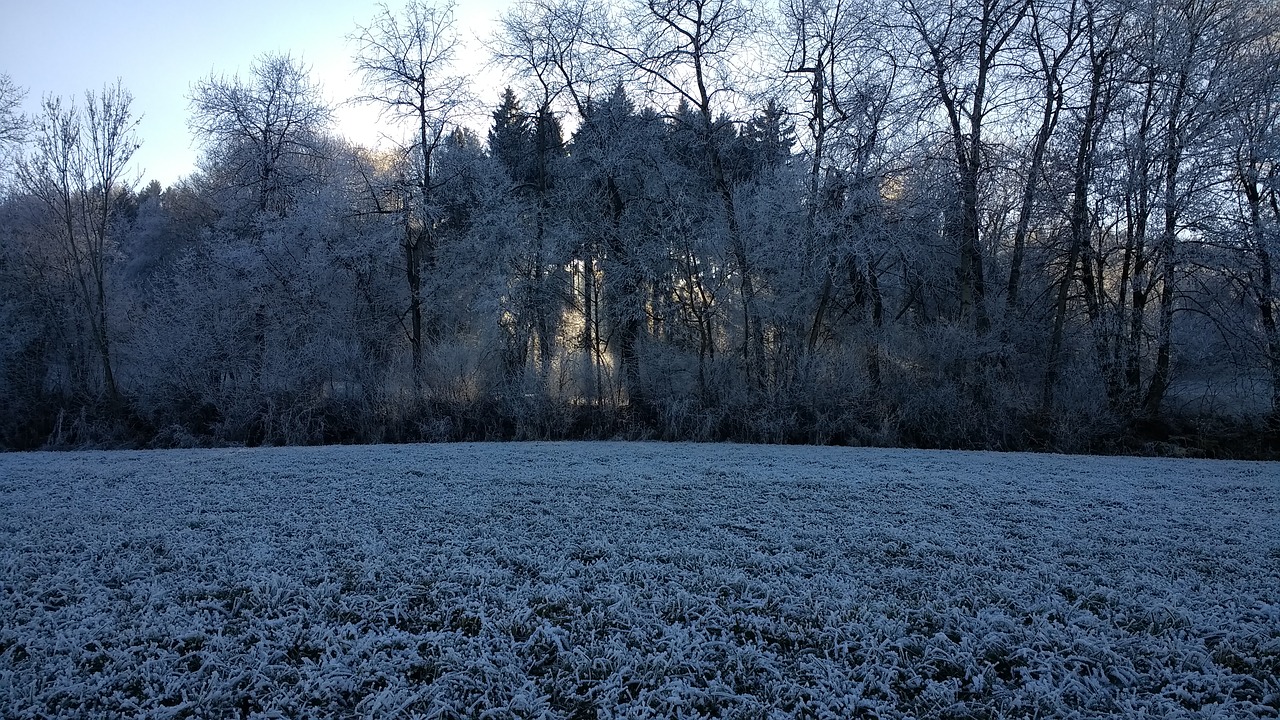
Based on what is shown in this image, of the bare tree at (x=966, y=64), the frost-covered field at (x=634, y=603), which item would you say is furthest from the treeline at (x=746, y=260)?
the frost-covered field at (x=634, y=603)

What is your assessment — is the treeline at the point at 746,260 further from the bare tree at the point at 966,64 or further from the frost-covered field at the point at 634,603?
the frost-covered field at the point at 634,603

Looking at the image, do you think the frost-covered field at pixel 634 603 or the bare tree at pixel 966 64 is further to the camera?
the bare tree at pixel 966 64

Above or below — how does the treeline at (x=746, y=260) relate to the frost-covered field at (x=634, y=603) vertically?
above

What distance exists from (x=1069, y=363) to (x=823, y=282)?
13.6ft

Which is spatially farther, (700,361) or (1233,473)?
(700,361)

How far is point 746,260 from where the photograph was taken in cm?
1174

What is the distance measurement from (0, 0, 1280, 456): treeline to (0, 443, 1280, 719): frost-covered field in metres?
5.97

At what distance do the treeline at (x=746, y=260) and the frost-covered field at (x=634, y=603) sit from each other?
5.97 m

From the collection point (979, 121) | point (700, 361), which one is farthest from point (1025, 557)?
point (979, 121)

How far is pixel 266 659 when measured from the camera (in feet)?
6.37

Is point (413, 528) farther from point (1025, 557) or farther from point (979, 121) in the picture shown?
point (979, 121)

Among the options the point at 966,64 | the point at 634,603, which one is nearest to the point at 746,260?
the point at 966,64

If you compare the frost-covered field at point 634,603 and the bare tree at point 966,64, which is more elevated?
the bare tree at point 966,64

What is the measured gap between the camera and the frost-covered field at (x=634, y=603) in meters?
1.80
